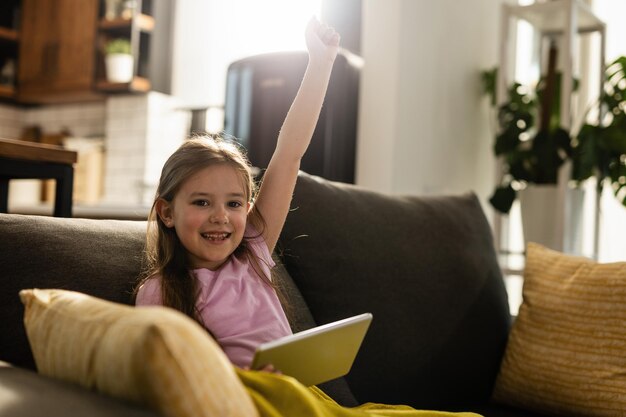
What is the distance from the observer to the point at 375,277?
1.67 metres

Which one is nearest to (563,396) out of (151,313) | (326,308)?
(326,308)

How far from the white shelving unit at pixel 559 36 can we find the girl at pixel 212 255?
245cm

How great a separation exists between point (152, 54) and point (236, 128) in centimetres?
152

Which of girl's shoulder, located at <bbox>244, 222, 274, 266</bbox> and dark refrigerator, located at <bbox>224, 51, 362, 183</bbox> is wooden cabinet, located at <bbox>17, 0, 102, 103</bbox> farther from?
girl's shoulder, located at <bbox>244, 222, 274, 266</bbox>

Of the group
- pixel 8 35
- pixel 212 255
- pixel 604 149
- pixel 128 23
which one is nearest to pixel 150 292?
pixel 212 255

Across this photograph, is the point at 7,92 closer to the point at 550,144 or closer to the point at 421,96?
the point at 421,96

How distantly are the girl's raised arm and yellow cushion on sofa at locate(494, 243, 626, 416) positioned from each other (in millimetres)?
754

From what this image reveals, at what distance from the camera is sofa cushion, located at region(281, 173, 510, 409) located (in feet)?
5.22

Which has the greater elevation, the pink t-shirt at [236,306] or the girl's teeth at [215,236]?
the girl's teeth at [215,236]

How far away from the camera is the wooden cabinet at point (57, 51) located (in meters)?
5.05

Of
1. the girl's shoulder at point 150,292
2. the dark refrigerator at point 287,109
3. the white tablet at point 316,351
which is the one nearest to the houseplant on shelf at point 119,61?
the dark refrigerator at point 287,109

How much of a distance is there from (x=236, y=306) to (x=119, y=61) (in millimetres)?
3916

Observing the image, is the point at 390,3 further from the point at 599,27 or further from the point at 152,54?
the point at 152,54

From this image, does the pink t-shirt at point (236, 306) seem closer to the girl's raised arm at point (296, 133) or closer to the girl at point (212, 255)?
the girl at point (212, 255)
